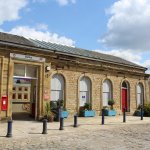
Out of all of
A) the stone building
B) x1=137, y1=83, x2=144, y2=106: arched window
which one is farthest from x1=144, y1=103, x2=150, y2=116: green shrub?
x1=137, y1=83, x2=144, y2=106: arched window

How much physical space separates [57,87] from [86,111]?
308 centimetres

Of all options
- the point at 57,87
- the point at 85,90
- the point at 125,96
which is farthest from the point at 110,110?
the point at 57,87

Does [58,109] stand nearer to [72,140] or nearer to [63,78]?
[63,78]

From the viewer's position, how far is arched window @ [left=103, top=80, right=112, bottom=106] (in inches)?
971

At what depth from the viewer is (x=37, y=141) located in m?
11.5

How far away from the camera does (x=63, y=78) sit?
2144 cm

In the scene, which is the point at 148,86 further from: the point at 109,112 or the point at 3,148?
the point at 3,148

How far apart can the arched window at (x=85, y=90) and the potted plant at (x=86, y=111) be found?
421 mm

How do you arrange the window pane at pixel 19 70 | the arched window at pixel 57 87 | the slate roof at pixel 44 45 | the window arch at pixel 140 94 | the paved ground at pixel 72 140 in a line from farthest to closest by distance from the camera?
the window arch at pixel 140 94 < the arched window at pixel 57 87 < the slate roof at pixel 44 45 < the window pane at pixel 19 70 < the paved ground at pixel 72 140

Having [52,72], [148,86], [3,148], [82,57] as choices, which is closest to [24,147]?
[3,148]

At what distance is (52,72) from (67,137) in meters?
8.55

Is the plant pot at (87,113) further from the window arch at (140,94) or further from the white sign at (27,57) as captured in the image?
the window arch at (140,94)

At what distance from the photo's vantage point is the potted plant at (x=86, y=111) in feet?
72.5

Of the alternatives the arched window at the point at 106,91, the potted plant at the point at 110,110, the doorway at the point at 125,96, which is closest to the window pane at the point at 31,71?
the arched window at the point at 106,91
